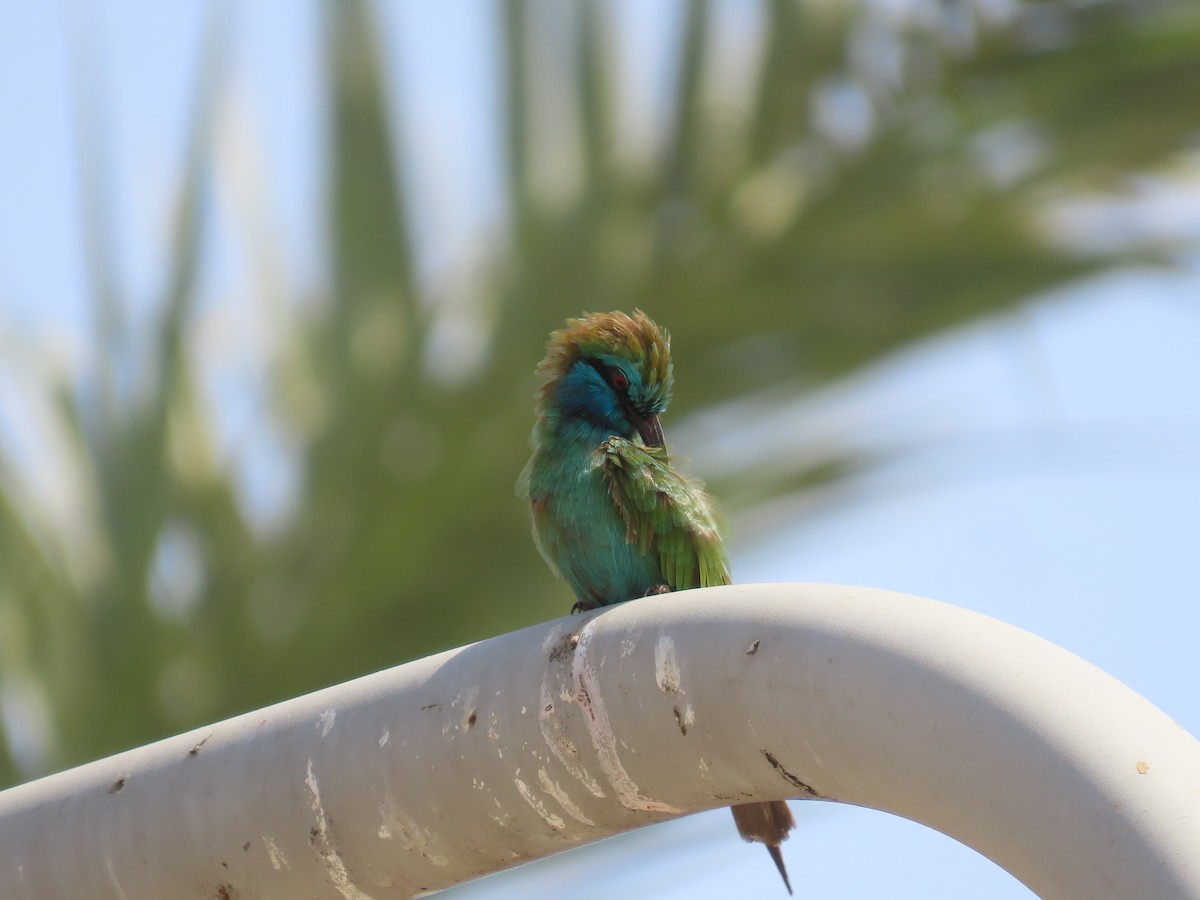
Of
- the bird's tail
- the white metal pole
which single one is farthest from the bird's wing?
the white metal pole

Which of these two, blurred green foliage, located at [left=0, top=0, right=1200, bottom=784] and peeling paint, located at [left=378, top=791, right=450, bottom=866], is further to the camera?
blurred green foliage, located at [left=0, top=0, right=1200, bottom=784]

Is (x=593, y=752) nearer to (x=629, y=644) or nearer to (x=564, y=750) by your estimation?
(x=564, y=750)

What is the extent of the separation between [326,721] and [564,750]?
322 millimetres

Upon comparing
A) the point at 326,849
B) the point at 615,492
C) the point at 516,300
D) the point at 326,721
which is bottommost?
the point at 326,849

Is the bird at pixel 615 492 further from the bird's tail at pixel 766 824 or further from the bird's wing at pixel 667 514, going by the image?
the bird's tail at pixel 766 824

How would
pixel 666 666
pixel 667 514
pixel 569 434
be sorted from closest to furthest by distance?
pixel 666 666, pixel 667 514, pixel 569 434

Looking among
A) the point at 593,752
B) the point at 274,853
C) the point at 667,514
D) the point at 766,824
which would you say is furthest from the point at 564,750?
the point at 667,514

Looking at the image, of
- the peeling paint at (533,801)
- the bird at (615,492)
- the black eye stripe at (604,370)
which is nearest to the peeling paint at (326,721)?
the peeling paint at (533,801)

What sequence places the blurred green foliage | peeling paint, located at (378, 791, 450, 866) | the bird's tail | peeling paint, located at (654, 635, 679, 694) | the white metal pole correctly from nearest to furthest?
the white metal pole, peeling paint, located at (654, 635, 679, 694), peeling paint, located at (378, 791, 450, 866), the bird's tail, the blurred green foliage

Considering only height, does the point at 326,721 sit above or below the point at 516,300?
below

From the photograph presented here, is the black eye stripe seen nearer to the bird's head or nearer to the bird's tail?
the bird's head

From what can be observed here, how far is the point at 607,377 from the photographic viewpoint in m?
3.57

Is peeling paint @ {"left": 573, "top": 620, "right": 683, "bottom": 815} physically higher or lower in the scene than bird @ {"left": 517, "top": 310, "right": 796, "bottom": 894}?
lower

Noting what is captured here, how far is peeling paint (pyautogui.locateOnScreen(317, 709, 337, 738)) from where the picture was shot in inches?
80.7
